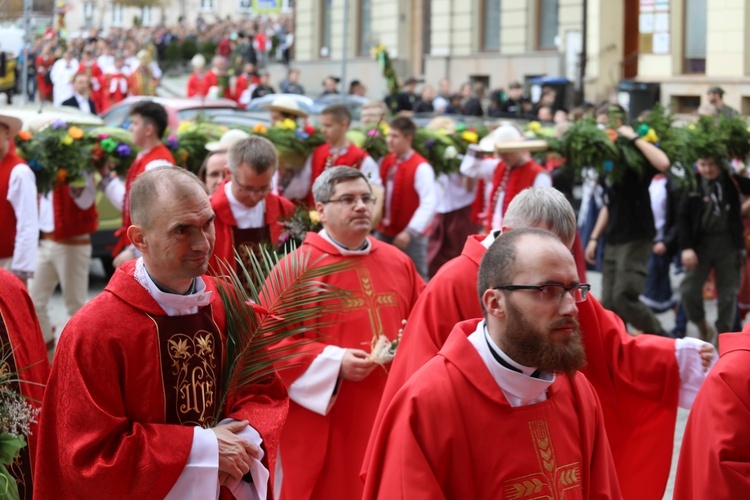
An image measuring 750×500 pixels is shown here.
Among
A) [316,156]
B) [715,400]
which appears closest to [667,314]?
[316,156]

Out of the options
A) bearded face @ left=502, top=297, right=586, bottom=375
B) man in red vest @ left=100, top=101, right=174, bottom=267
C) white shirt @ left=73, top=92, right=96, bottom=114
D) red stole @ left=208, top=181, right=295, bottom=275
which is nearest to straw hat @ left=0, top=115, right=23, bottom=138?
man in red vest @ left=100, top=101, right=174, bottom=267

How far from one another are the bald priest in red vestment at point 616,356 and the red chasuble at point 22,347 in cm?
138

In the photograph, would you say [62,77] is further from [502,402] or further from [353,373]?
[502,402]

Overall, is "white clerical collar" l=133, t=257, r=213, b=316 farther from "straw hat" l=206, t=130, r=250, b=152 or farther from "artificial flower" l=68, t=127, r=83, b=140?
"artificial flower" l=68, t=127, r=83, b=140

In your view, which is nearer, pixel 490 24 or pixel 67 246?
pixel 67 246

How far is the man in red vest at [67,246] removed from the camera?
10.1 m

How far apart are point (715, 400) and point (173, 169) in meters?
1.92

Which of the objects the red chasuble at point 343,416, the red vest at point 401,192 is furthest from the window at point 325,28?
the red chasuble at point 343,416

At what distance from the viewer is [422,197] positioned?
433 inches

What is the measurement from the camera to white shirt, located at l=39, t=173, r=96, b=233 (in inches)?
379

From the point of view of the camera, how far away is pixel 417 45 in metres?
37.7

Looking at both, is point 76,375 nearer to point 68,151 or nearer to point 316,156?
point 68,151

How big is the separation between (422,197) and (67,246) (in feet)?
9.78

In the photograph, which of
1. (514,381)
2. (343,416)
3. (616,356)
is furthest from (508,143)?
(514,381)
